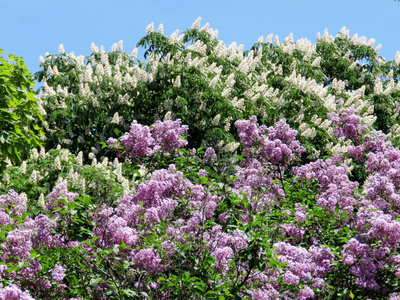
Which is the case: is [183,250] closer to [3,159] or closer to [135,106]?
[3,159]

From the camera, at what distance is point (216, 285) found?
4746mm

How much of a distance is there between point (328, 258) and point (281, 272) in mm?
751

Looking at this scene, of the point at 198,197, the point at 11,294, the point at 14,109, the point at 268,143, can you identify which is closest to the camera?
the point at 11,294

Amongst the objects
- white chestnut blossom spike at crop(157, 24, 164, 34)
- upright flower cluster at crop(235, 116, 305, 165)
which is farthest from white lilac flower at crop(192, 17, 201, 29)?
upright flower cluster at crop(235, 116, 305, 165)

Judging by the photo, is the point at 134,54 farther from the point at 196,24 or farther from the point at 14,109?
the point at 14,109

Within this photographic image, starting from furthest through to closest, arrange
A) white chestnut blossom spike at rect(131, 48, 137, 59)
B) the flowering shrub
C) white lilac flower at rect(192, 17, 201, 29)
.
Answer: white lilac flower at rect(192, 17, 201, 29)
white chestnut blossom spike at rect(131, 48, 137, 59)
the flowering shrub

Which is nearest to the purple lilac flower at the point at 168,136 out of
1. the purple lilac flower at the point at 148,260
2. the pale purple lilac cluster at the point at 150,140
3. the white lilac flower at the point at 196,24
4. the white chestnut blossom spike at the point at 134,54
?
the pale purple lilac cluster at the point at 150,140

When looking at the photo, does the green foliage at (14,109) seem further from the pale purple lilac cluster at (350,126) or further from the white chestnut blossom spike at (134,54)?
the white chestnut blossom spike at (134,54)

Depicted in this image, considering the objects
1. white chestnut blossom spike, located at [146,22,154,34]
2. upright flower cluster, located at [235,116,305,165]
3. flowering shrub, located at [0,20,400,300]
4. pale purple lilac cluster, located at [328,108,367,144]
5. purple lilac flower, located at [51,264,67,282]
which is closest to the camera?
purple lilac flower, located at [51,264,67,282]

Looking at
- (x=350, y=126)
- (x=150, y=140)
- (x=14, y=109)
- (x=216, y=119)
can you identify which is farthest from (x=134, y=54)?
(x=150, y=140)

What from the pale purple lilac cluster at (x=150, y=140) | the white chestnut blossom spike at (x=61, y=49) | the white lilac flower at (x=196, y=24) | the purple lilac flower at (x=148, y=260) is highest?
the white lilac flower at (x=196, y=24)

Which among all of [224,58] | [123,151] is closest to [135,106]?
[224,58]

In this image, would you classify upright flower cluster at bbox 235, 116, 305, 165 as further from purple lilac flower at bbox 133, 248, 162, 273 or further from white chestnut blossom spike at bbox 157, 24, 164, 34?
white chestnut blossom spike at bbox 157, 24, 164, 34

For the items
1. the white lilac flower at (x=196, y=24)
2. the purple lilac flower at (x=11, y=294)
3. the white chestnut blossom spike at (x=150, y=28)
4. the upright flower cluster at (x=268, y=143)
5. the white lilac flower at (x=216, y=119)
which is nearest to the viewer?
the purple lilac flower at (x=11, y=294)
